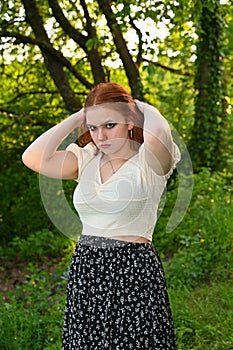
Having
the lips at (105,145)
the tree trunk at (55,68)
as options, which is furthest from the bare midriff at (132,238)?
the tree trunk at (55,68)

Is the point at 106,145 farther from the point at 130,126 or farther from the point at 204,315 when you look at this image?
the point at 204,315

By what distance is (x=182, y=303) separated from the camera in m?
4.44

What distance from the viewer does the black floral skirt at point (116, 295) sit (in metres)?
2.66

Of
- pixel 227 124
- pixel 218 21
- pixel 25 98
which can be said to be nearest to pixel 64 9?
pixel 25 98

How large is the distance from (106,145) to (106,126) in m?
0.08

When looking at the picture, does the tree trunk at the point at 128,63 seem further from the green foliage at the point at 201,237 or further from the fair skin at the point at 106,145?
the fair skin at the point at 106,145

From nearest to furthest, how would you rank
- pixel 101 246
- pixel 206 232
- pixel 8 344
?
pixel 101 246 < pixel 8 344 < pixel 206 232

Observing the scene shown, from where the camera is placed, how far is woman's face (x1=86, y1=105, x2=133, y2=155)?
2590mm

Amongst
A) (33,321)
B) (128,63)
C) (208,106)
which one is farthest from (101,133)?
(208,106)

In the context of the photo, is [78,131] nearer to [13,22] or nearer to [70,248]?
[70,248]

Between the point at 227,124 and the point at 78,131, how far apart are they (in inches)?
184

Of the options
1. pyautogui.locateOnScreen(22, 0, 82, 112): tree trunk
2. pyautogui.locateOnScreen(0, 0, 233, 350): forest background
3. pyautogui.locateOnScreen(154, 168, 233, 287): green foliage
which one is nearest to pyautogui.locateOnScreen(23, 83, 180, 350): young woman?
pyautogui.locateOnScreen(154, 168, 233, 287): green foliage

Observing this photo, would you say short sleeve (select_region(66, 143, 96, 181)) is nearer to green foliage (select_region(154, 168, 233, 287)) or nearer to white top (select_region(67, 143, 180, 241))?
white top (select_region(67, 143, 180, 241))

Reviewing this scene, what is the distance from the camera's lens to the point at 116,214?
2.59m
